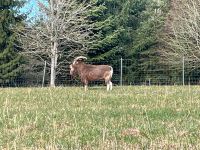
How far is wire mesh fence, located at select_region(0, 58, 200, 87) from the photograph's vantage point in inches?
1237

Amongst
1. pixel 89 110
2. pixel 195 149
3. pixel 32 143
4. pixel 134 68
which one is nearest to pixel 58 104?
pixel 89 110

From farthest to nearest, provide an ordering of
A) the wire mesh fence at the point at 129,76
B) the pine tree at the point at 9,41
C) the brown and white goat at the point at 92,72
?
the pine tree at the point at 9,41 < the wire mesh fence at the point at 129,76 < the brown and white goat at the point at 92,72

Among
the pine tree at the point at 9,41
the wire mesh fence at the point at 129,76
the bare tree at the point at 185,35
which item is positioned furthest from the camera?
the bare tree at the point at 185,35

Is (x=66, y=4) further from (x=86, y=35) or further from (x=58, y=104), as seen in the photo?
(x=58, y=104)

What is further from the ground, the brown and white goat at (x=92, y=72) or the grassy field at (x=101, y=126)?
the brown and white goat at (x=92, y=72)

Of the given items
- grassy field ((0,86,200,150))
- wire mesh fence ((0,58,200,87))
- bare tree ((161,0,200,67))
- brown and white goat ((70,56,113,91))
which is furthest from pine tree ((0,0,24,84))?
grassy field ((0,86,200,150))

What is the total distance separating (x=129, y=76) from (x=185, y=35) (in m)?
4.99

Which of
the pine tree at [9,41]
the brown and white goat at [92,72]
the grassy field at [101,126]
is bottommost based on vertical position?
the grassy field at [101,126]

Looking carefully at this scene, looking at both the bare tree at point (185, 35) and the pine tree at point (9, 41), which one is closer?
the pine tree at point (9, 41)

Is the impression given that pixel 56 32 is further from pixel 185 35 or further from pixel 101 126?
pixel 101 126

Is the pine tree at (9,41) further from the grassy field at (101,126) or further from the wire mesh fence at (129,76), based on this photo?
the grassy field at (101,126)

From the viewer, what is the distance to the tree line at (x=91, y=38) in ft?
105

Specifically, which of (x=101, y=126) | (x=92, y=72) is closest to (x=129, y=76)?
(x=92, y=72)

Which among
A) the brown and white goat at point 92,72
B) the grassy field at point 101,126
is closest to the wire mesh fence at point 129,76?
the brown and white goat at point 92,72
